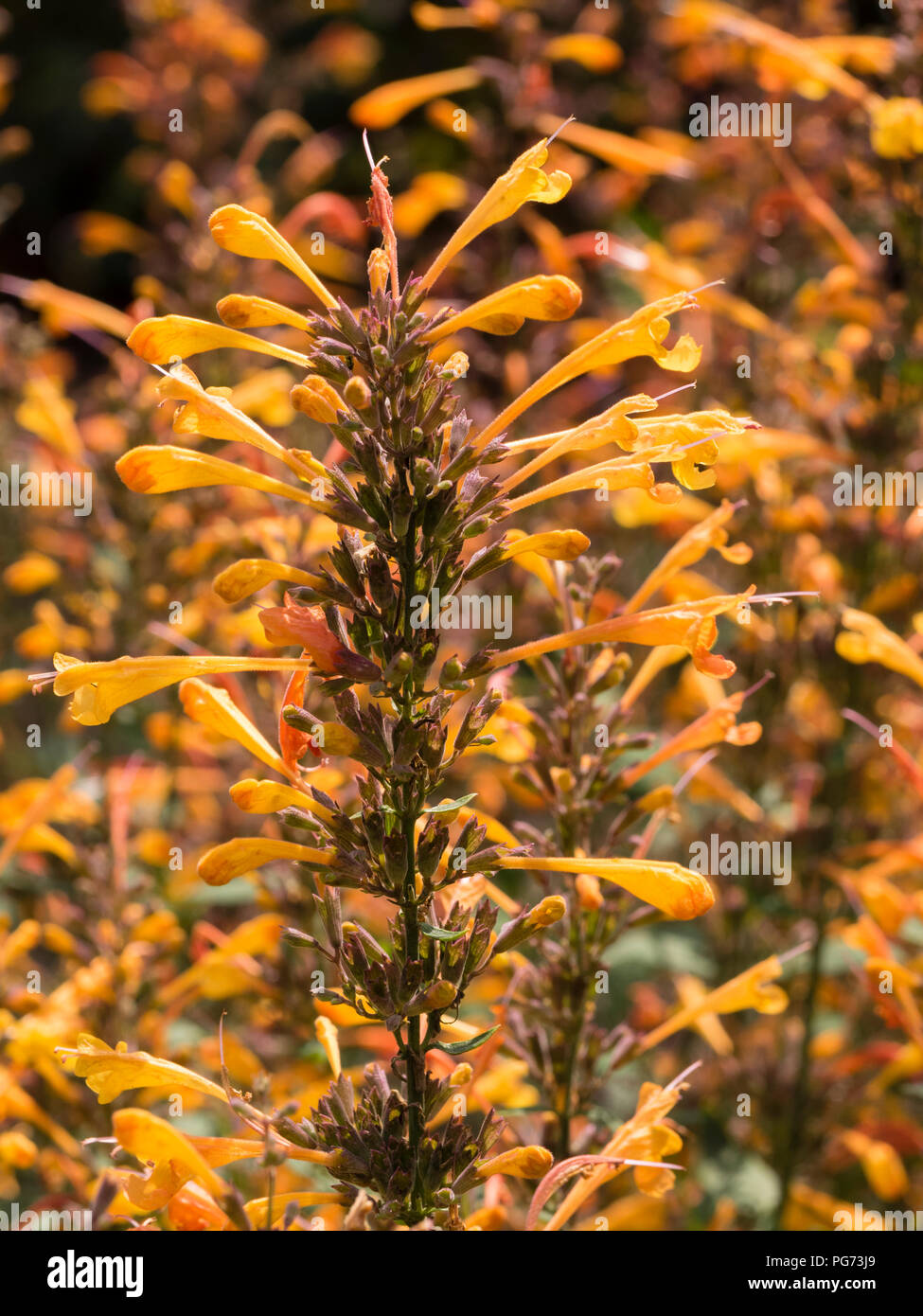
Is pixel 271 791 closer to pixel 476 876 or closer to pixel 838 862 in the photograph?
pixel 476 876

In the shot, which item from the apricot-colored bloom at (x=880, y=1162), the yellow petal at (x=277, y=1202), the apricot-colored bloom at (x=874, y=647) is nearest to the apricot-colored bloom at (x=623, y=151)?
the apricot-colored bloom at (x=874, y=647)

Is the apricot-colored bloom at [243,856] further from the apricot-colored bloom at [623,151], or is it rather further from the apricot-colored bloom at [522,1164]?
the apricot-colored bloom at [623,151]

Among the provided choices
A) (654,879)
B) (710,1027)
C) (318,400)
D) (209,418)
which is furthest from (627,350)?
(710,1027)

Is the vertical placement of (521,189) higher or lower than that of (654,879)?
higher

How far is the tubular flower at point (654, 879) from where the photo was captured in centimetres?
165

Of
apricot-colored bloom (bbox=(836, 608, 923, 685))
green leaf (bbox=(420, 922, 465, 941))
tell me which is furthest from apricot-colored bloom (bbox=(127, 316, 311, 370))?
apricot-colored bloom (bbox=(836, 608, 923, 685))

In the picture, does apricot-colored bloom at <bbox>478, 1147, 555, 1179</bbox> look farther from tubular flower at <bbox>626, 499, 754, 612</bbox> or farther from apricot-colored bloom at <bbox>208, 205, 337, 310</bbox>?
apricot-colored bloom at <bbox>208, 205, 337, 310</bbox>

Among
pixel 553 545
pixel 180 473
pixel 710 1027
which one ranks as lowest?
pixel 710 1027

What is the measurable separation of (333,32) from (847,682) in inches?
302

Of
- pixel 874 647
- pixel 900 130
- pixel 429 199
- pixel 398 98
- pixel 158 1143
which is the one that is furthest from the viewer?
pixel 429 199

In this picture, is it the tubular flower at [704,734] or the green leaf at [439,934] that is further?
the tubular flower at [704,734]

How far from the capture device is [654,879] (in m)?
1.68

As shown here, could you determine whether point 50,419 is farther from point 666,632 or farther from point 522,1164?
point 522,1164

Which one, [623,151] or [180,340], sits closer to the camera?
[180,340]
